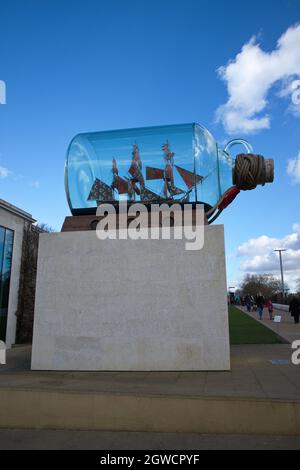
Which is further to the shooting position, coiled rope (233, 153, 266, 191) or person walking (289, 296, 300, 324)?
person walking (289, 296, 300, 324)

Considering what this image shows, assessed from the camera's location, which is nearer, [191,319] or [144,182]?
[191,319]

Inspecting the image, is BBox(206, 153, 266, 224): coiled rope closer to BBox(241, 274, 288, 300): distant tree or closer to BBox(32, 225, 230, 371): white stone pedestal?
BBox(32, 225, 230, 371): white stone pedestal

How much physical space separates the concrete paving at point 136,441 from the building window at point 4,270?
14.4 meters

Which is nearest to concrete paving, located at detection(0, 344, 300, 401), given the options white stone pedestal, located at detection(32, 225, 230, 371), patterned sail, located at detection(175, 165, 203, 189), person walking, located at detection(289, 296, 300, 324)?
white stone pedestal, located at detection(32, 225, 230, 371)

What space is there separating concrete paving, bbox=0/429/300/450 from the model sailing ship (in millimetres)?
4944

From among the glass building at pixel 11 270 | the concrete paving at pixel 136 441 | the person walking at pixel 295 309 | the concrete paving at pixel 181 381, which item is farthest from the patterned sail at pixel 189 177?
the person walking at pixel 295 309

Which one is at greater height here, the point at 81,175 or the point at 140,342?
the point at 81,175

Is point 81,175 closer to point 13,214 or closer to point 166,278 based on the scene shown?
point 166,278

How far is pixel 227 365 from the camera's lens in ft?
26.3

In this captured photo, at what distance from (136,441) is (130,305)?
326 cm

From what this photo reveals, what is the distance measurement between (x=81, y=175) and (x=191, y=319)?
13.5 feet

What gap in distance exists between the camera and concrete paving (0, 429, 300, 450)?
206 inches

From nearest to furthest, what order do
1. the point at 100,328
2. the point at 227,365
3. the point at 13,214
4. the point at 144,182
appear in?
the point at 227,365, the point at 100,328, the point at 144,182, the point at 13,214

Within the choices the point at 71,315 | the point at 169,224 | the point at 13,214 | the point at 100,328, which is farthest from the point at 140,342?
the point at 13,214
